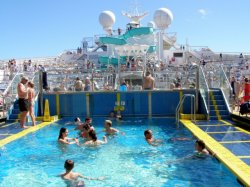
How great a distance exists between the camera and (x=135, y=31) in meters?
40.6

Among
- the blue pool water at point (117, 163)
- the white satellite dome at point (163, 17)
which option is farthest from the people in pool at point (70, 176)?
the white satellite dome at point (163, 17)

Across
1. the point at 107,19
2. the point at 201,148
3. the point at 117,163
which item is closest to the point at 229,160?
the point at 201,148

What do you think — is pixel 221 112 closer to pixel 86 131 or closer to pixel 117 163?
pixel 86 131

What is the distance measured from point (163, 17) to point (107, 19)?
8126 mm

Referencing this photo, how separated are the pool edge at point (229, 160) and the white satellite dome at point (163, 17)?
39.2m

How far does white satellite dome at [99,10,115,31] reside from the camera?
1999 inches

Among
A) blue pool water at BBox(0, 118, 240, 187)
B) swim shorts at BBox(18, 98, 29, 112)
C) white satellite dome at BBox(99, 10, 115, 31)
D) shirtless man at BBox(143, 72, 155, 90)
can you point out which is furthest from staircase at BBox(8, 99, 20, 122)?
white satellite dome at BBox(99, 10, 115, 31)

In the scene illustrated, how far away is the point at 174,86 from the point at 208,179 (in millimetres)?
11967

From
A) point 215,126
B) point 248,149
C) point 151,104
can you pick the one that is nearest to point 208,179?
point 248,149

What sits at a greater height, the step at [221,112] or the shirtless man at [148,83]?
the shirtless man at [148,83]

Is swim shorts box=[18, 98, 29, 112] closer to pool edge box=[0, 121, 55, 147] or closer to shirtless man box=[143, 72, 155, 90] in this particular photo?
pool edge box=[0, 121, 55, 147]

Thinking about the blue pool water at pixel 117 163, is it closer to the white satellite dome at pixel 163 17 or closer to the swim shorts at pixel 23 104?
the swim shorts at pixel 23 104

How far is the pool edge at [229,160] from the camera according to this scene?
20.0 feet

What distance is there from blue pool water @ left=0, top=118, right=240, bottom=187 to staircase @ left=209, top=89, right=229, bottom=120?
3608 mm
